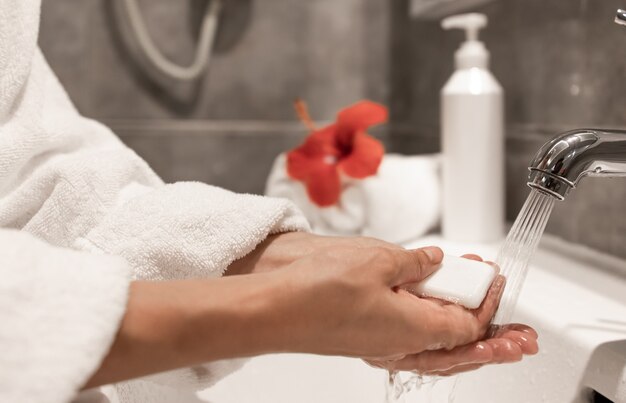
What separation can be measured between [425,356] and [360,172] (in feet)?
1.53

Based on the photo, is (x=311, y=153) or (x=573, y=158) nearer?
(x=573, y=158)

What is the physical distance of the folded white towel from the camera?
0.95 meters

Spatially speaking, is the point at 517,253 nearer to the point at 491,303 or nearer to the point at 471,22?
the point at 491,303

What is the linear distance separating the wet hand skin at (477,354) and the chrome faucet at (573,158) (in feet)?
0.34

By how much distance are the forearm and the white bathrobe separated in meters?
0.02

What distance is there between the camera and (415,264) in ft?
1.68

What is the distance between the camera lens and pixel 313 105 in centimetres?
137

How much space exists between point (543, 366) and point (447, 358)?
0.14m

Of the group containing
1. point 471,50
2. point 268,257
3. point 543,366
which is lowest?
point 543,366

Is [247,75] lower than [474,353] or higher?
higher

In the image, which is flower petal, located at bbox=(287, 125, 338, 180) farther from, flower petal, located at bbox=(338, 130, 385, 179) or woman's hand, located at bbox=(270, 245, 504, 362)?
woman's hand, located at bbox=(270, 245, 504, 362)

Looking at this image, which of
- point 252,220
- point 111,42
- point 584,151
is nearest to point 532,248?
point 584,151

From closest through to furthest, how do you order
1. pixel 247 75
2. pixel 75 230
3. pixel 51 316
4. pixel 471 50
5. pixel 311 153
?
1. pixel 51 316
2. pixel 75 230
3. pixel 471 50
4. pixel 311 153
5. pixel 247 75

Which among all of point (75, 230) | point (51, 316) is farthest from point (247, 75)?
point (51, 316)
